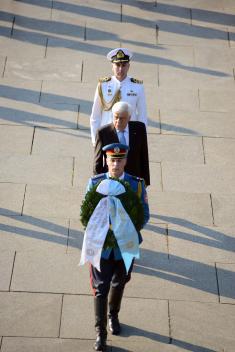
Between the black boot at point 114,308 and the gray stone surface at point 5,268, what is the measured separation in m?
1.14

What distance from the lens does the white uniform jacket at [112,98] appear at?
23.0ft

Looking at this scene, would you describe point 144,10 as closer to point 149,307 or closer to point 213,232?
point 213,232

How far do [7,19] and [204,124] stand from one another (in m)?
4.04

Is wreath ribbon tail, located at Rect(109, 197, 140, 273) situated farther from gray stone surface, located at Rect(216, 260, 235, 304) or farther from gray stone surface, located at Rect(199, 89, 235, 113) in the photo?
gray stone surface, located at Rect(199, 89, 235, 113)

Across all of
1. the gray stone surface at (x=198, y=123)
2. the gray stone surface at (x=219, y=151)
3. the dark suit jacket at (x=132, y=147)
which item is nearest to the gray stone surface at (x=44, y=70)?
the gray stone surface at (x=198, y=123)

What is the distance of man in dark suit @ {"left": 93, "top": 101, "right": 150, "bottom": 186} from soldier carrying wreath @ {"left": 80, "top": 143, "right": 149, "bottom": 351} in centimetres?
71

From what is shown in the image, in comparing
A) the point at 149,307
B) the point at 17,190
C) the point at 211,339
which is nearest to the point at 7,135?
the point at 17,190

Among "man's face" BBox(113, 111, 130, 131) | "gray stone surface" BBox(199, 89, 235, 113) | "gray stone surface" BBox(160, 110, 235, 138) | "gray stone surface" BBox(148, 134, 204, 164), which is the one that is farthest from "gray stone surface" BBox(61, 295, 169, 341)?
"gray stone surface" BBox(199, 89, 235, 113)

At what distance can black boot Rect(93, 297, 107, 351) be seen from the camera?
5.71m

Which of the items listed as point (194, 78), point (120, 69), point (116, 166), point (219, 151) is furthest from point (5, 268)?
point (194, 78)

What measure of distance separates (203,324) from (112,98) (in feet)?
8.40

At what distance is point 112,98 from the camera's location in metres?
7.02

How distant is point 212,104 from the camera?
30.5ft

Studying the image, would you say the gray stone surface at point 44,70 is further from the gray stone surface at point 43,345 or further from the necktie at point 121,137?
the gray stone surface at point 43,345
